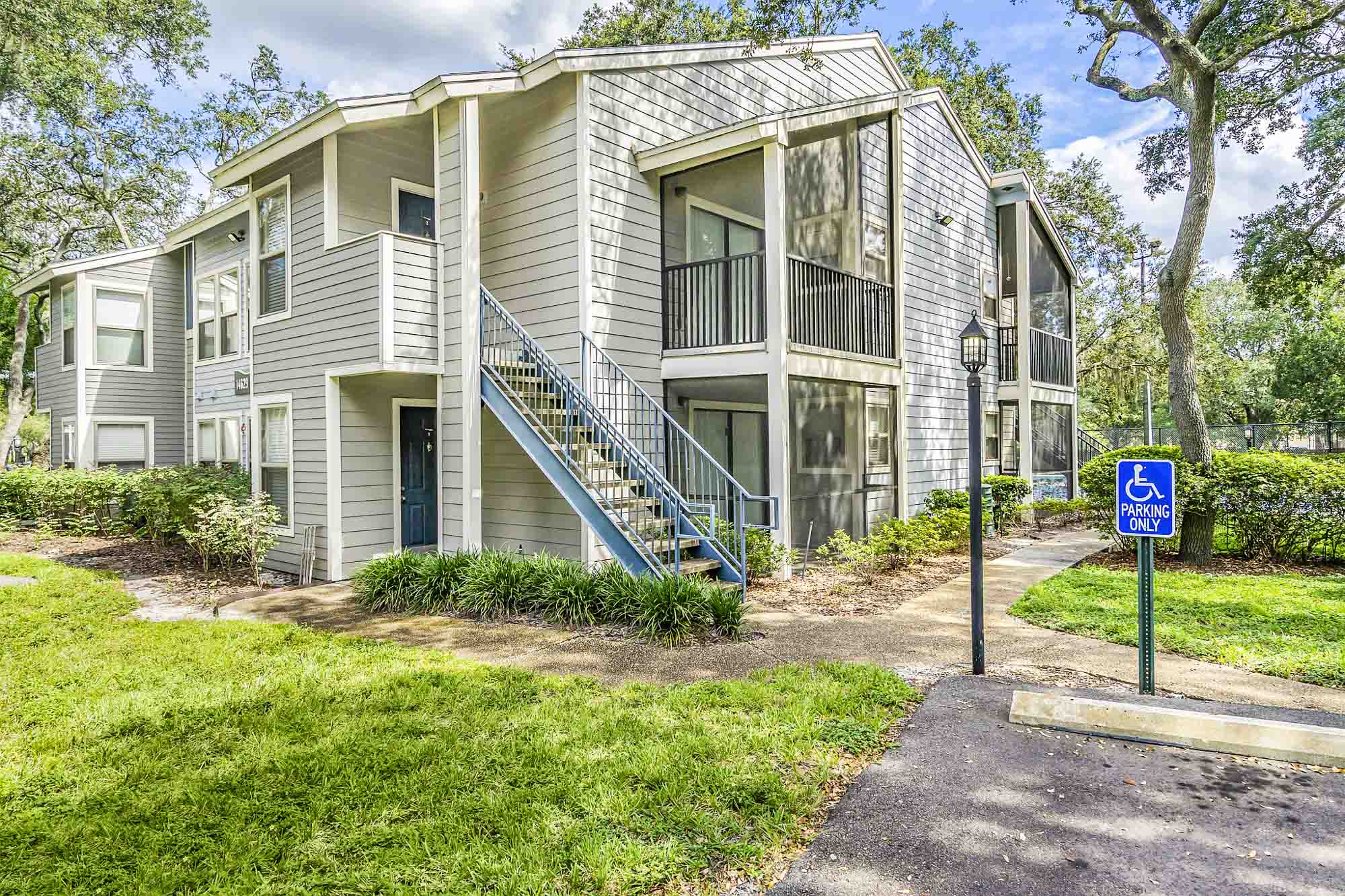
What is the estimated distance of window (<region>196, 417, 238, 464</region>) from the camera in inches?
475

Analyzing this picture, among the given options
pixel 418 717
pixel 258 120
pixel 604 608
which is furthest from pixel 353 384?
pixel 258 120

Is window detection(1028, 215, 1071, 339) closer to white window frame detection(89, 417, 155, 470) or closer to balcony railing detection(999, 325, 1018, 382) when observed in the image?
balcony railing detection(999, 325, 1018, 382)

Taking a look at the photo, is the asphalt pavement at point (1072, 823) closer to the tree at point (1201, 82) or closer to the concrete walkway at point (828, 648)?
the concrete walkway at point (828, 648)

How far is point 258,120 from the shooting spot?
23750mm

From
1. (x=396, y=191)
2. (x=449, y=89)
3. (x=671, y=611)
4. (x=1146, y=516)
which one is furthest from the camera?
(x=396, y=191)

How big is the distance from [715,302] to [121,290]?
45.8 feet

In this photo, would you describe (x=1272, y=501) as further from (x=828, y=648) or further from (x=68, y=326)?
(x=68, y=326)

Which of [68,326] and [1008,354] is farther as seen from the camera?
[68,326]

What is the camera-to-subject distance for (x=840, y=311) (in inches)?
391

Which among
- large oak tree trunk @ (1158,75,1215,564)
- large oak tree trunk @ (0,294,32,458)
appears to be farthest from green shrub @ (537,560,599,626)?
large oak tree trunk @ (0,294,32,458)

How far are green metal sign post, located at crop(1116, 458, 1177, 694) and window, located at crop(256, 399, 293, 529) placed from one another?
9.85 m

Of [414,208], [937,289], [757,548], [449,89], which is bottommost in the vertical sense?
[757,548]

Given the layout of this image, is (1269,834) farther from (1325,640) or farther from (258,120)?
(258,120)

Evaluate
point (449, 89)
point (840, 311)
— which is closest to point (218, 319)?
point (449, 89)
